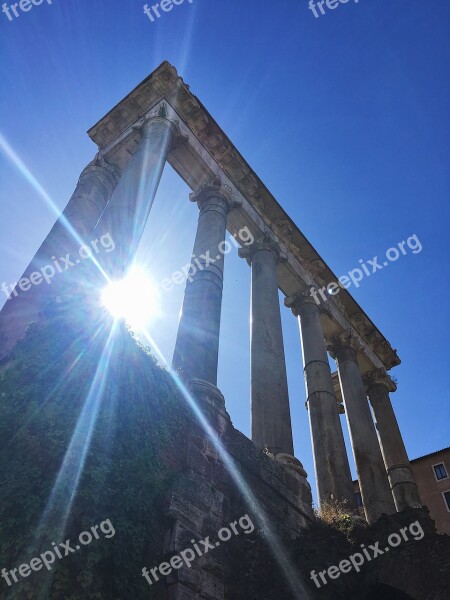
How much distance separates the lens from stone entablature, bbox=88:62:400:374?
16.5 m


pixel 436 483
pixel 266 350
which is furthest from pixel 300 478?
pixel 436 483

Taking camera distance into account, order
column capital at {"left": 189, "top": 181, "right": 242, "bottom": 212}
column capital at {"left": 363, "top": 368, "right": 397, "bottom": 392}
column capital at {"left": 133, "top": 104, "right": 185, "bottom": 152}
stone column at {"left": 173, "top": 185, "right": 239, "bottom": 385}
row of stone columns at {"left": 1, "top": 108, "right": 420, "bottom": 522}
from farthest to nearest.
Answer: column capital at {"left": 363, "top": 368, "right": 397, "bottom": 392} → column capital at {"left": 189, "top": 181, "right": 242, "bottom": 212} → column capital at {"left": 133, "top": 104, "right": 185, "bottom": 152} → row of stone columns at {"left": 1, "top": 108, "right": 420, "bottom": 522} → stone column at {"left": 173, "top": 185, "right": 239, "bottom": 385}

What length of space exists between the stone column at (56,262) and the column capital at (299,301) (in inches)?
333

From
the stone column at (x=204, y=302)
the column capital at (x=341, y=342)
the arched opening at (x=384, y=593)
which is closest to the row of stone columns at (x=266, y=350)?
the stone column at (x=204, y=302)

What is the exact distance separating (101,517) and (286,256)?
1427cm

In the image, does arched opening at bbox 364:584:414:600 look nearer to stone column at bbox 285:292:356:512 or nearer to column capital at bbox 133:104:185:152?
stone column at bbox 285:292:356:512

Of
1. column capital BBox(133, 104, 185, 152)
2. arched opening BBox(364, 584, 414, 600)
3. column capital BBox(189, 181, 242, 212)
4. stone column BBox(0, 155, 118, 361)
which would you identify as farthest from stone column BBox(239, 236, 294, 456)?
stone column BBox(0, 155, 118, 361)

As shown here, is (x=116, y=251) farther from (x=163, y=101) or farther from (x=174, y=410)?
(x=163, y=101)

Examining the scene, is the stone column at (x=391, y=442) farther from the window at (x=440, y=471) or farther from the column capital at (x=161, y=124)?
the window at (x=440, y=471)

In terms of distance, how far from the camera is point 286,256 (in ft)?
62.8

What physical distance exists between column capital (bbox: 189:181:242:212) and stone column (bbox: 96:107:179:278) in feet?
5.69

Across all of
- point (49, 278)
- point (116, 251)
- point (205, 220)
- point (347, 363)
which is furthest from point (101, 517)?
point (347, 363)

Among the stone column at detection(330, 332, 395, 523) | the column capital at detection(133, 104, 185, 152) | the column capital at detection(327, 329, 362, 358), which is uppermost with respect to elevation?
the column capital at detection(133, 104, 185, 152)

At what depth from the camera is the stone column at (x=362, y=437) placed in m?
16.2
